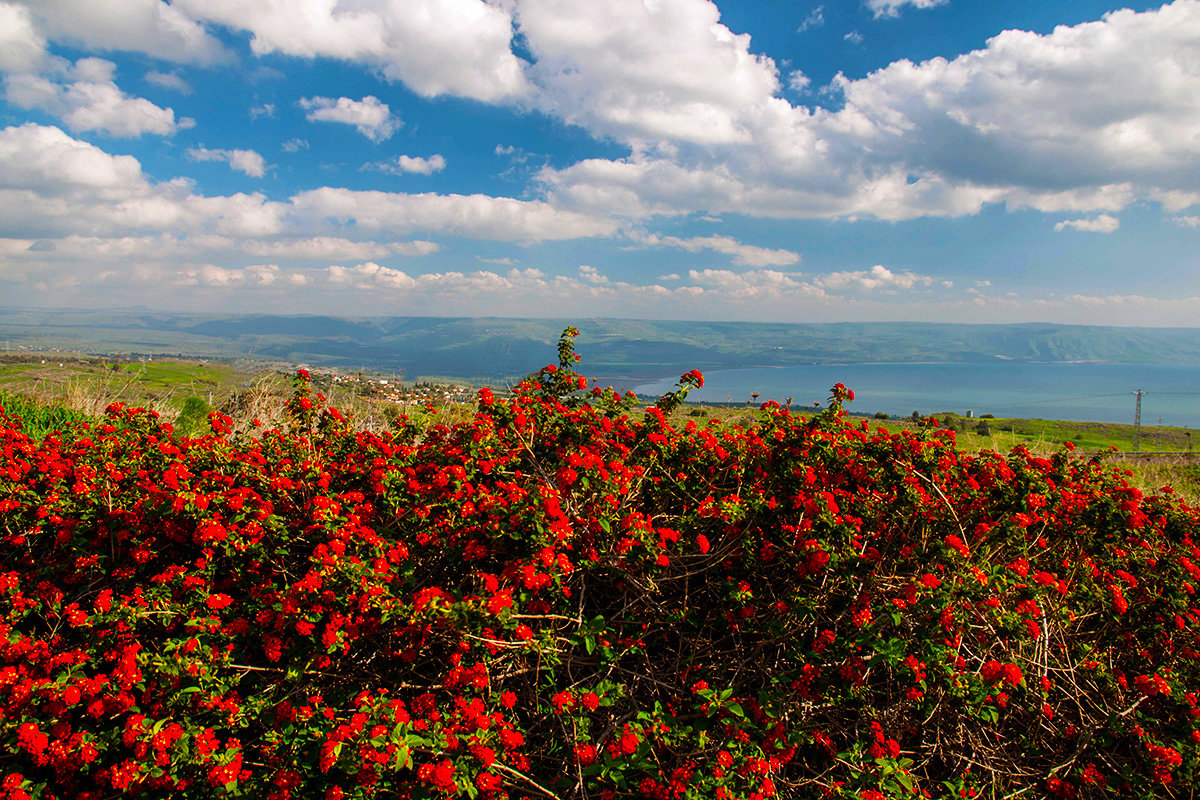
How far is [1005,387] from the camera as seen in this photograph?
13275 cm

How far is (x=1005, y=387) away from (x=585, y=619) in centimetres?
16516

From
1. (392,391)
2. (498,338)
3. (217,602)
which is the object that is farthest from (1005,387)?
(217,602)

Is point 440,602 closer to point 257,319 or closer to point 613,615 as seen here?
point 613,615

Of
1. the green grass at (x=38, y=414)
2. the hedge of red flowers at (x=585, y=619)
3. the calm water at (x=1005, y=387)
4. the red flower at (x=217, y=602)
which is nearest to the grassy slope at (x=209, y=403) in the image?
the green grass at (x=38, y=414)

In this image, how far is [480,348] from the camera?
312 feet

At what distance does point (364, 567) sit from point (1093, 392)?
549 ft

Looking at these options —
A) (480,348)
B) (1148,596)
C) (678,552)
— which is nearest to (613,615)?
(678,552)

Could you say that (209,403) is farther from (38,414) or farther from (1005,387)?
(1005,387)

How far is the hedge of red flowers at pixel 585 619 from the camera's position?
2.17 meters

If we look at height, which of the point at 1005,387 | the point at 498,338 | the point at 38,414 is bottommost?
the point at 1005,387

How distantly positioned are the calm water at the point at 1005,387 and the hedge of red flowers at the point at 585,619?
6155 cm

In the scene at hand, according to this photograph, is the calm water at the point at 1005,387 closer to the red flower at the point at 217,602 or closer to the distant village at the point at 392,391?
the distant village at the point at 392,391

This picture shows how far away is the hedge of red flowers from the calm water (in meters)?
61.6

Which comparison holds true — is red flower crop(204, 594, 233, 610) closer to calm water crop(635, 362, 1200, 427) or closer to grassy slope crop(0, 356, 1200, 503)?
grassy slope crop(0, 356, 1200, 503)
